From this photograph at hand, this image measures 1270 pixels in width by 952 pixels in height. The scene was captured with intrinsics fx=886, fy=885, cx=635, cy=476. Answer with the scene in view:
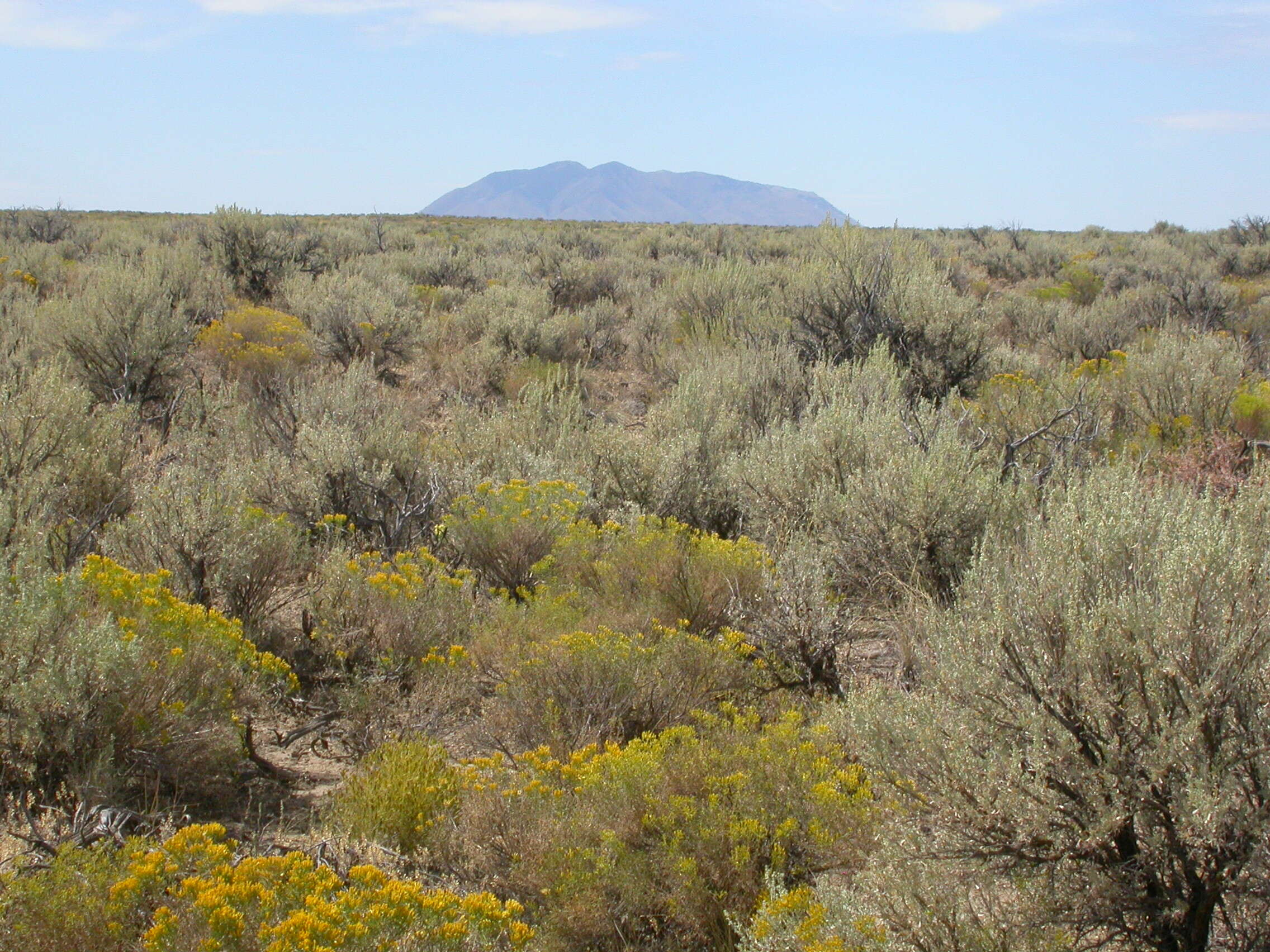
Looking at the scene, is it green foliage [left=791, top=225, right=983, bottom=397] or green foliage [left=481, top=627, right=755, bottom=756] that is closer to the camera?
green foliage [left=481, top=627, right=755, bottom=756]

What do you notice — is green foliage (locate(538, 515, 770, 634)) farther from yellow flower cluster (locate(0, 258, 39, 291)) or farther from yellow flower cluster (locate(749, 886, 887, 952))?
yellow flower cluster (locate(0, 258, 39, 291))

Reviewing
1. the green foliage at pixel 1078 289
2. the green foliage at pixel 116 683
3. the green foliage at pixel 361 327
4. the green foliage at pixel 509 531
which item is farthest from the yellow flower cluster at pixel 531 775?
the green foliage at pixel 1078 289

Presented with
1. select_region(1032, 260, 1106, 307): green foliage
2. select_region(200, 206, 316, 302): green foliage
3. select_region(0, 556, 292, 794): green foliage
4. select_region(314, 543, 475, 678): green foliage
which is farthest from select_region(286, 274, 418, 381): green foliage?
select_region(1032, 260, 1106, 307): green foliage

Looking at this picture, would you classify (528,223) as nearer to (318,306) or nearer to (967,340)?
(318,306)

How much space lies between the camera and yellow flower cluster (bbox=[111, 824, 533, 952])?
215cm

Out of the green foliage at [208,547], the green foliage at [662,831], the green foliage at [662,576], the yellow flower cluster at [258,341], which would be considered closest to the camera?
the green foliage at [662,831]

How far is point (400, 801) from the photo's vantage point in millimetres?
3312

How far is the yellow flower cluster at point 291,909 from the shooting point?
2146 mm

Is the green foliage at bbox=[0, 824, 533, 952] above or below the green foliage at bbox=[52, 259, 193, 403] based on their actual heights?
below

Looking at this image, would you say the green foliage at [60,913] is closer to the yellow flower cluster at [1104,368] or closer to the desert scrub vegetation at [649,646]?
the desert scrub vegetation at [649,646]

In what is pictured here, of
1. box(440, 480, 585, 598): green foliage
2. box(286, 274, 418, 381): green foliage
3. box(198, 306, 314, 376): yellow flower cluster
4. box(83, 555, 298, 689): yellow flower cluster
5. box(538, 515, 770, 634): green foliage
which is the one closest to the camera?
box(83, 555, 298, 689): yellow flower cluster

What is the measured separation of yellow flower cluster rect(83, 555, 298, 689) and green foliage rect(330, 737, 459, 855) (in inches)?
31.9

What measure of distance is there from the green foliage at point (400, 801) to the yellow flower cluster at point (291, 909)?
0.78 m

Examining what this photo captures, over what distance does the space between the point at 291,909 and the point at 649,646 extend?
2.17 metres
